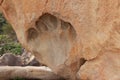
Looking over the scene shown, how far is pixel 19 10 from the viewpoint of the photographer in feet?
23.8

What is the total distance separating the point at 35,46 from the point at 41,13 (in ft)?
2.92

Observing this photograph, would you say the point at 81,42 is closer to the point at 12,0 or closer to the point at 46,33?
the point at 46,33

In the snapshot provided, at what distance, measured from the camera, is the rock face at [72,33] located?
20.2 feet

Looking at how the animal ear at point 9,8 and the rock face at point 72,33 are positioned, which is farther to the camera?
the animal ear at point 9,8

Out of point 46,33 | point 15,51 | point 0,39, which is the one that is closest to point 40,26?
point 46,33

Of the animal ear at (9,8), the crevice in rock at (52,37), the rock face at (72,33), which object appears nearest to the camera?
the rock face at (72,33)

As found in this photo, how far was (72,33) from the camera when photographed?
6.95m

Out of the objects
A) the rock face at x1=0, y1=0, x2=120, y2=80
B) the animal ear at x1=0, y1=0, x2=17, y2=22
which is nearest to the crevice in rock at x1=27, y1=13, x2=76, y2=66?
the rock face at x1=0, y1=0, x2=120, y2=80

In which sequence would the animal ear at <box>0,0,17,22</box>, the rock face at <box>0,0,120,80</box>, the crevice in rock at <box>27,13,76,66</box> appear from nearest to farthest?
the rock face at <box>0,0,120,80</box> → the crevice in rock at <box>27,13,76,66</box> → the animal ear at <box>0,0,17,22</box>

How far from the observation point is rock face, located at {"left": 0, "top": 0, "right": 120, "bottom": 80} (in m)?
6.16

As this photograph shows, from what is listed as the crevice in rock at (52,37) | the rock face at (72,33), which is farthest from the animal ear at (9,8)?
the crevice in rock at (52,37)

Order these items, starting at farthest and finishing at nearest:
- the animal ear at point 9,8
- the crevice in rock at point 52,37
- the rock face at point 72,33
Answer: the animal ear at point 9,8
the crevice in rock at point 52,37
the rock face at point 72,33

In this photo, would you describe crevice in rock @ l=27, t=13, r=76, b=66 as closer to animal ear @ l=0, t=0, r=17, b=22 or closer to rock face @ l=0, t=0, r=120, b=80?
rock face @ l=0, t=0, r=120, b=80

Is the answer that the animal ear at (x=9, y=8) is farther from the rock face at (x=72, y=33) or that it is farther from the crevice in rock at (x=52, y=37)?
the crevice in rock at (x=52, y=37)
